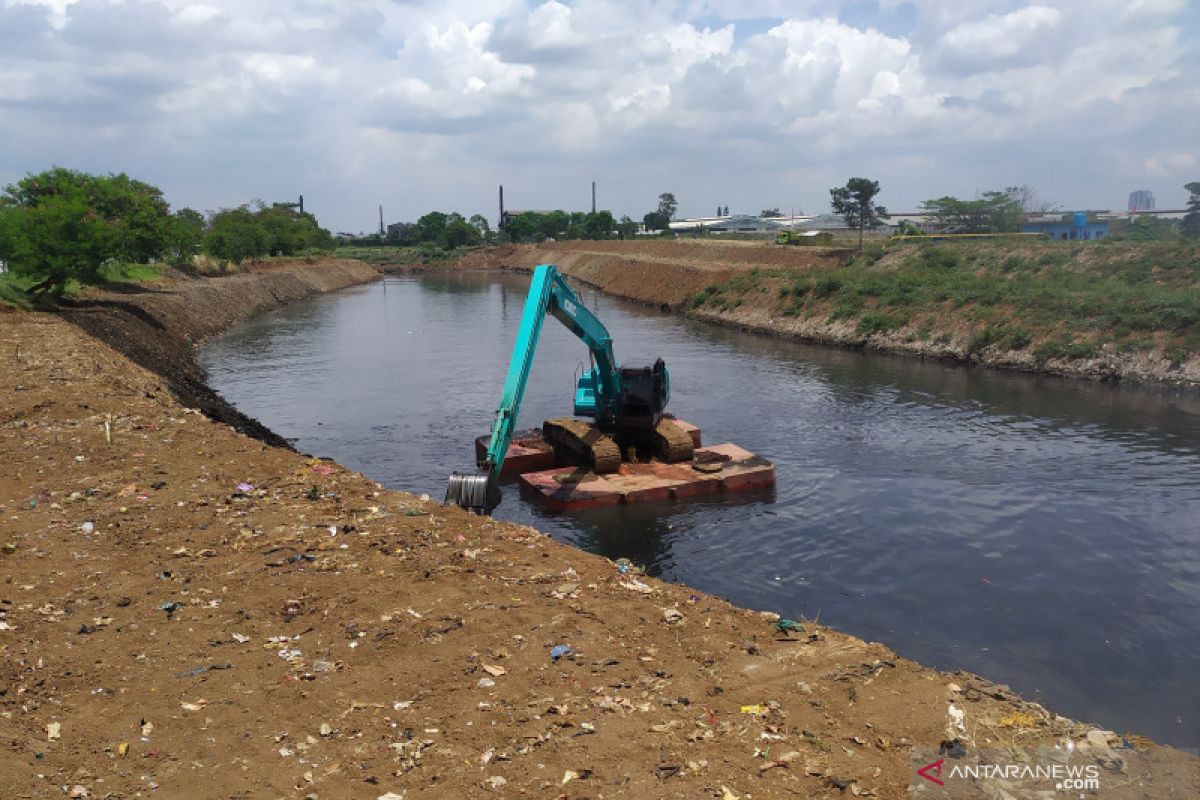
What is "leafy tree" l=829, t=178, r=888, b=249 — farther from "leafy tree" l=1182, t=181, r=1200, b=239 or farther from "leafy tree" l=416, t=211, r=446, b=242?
"leafy tree" l=416, t=211, r=446, b=242

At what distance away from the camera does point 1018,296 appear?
37781mm

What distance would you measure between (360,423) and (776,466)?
12.6 m

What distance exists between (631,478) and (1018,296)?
26.6 m

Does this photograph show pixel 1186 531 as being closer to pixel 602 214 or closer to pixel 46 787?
pixel 46 787

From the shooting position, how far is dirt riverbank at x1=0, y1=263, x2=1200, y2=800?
6.57 meters

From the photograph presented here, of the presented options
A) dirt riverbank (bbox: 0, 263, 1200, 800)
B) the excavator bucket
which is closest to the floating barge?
the excavator bucket

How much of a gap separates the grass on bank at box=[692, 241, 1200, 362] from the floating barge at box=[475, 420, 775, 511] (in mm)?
20087

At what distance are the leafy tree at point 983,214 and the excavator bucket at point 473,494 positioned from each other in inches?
3035

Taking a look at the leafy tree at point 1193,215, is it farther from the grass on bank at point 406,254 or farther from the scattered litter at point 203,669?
the grass on bank at point 406,254

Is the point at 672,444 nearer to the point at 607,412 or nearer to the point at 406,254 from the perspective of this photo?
the point at 607,412

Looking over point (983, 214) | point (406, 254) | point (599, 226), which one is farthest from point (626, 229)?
point (983, 214)

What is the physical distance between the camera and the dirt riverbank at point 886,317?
31.8 meters

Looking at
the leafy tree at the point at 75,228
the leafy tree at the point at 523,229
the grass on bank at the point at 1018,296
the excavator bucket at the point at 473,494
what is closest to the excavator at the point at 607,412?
the excavator bucket at the point at 473,494

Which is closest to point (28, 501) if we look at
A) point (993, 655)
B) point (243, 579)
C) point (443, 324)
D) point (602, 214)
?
point (243, 579)
